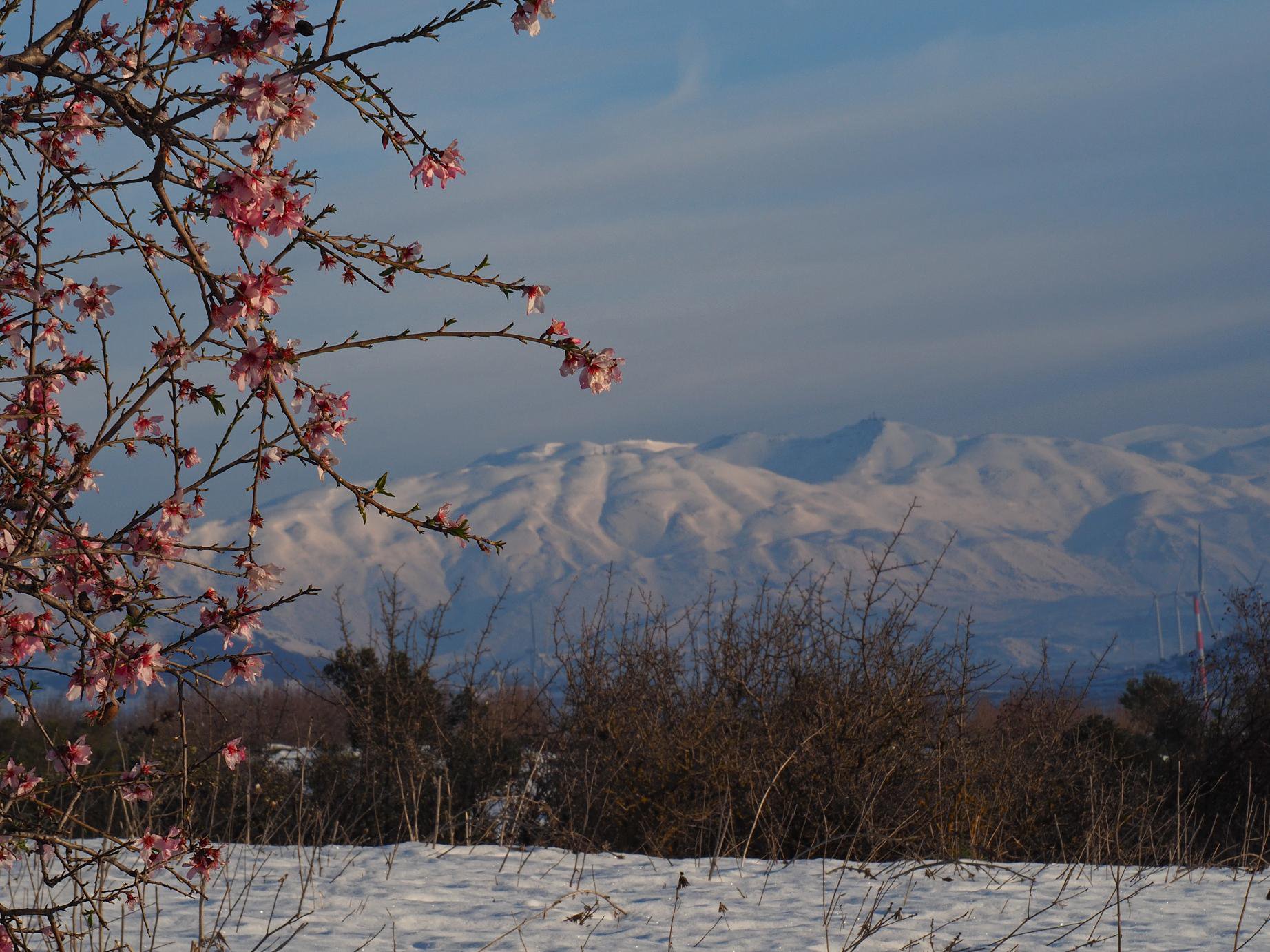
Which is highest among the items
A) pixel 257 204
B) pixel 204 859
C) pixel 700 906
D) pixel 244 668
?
pixel 257 204

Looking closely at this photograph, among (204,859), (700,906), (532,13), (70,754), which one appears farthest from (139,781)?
(700,906)

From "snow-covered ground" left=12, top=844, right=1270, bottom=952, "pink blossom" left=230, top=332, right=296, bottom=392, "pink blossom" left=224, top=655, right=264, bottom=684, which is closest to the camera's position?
"pink blossom" left=230, top=332, right=296, bottom=392

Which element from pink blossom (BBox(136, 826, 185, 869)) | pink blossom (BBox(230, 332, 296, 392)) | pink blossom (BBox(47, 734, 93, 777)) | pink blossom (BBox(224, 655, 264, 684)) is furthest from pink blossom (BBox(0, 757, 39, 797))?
pink blossom (BBox(230, 332, 296, 392))

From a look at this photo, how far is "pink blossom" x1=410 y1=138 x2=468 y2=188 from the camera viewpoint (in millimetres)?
3352

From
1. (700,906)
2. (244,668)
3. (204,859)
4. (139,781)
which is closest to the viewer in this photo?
(244,668)

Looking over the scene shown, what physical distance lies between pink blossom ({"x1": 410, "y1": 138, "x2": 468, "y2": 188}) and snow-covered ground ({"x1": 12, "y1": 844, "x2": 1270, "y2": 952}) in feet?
9.37

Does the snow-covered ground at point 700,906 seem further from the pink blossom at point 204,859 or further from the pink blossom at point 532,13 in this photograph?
the pink blossom at point 532,13

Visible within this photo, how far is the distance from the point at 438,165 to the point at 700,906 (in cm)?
400

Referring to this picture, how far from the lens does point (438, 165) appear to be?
3.37 metres

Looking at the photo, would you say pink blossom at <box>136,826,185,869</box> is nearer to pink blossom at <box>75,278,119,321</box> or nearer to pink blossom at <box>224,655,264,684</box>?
pink blossom at <box>224,655,264,684</box>

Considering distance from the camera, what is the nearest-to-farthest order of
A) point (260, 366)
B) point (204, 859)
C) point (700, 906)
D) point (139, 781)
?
1. point (260, 366)
2. point (204, 859)
3. point (139, 781)
4. point (700, 906)

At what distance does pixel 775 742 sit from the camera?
9.40 meters

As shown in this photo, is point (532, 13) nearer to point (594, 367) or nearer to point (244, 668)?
point (594, 367)

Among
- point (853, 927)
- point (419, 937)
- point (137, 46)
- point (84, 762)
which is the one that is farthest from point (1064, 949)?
point (137, 46)
